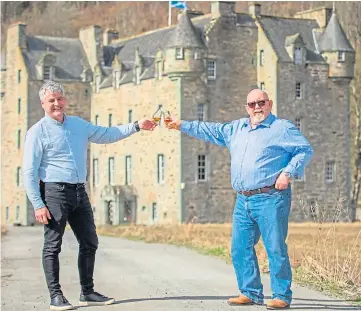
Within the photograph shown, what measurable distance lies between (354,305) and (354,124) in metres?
57.9

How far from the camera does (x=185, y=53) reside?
174ft

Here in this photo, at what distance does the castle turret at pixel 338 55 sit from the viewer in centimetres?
5650

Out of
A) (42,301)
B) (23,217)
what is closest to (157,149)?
(23,217)

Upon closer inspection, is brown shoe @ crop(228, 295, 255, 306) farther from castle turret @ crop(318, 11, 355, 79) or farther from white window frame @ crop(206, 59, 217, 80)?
castle turret @ crop(318, 11, 355, 79)

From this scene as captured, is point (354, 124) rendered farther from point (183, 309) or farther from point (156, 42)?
point (183, 309)

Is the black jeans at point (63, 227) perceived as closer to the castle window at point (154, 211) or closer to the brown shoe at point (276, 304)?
the brown shoe at point (276, 304)

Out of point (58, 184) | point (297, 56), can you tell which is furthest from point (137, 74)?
point (58, 184)

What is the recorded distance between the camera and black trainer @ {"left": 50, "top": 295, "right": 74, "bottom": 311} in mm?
9739

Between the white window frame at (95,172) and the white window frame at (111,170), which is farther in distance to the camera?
the white window frame at (95,172)

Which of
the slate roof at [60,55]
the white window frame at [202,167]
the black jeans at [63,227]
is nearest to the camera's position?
the black jeans at [63,227]

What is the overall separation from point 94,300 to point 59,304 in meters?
0.52

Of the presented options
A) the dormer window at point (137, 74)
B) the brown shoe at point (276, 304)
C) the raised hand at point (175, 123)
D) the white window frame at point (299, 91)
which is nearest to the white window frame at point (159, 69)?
the dormer window at point (137, 74)

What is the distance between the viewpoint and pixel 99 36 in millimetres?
68062

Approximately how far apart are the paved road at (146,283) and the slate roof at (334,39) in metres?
40.8
